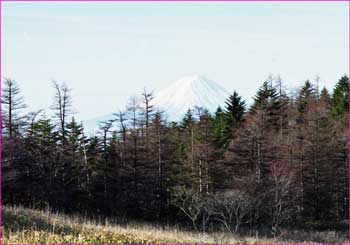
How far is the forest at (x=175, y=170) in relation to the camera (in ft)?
106

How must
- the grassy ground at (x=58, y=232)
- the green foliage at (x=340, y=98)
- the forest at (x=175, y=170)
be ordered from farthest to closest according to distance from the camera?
the green foliage at (x=340, y=98) < the forest at (x=175, y=170) < the grassy ground at (x=58, y=232)

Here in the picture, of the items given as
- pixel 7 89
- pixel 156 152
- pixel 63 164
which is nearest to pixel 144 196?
pixel 156 152

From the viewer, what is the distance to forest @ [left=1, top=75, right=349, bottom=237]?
32219mm

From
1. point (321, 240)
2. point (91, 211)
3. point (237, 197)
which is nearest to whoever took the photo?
point (321, 240)

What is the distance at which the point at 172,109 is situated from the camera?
73.9 m

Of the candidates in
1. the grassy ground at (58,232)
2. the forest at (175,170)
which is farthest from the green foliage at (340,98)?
the grassy ground at (58,232)

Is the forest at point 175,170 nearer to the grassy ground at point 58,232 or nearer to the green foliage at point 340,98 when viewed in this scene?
the green foliage at point 340,98

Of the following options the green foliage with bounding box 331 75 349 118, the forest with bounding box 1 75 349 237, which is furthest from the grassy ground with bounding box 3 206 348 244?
the green foliage with bounding box 331 75 349 118

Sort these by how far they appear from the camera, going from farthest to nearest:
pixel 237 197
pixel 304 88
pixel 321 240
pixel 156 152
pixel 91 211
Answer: pixel 304 88 → pixel 156 152 → pixel 91 211 → pixel 237 197 → pixel 321 240

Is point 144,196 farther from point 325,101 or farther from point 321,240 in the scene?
point 325,101

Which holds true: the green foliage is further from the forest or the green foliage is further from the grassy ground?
the grassy ground

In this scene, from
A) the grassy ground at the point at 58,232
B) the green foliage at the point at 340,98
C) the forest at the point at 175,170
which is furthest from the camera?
the green foliage at the point at 340,98

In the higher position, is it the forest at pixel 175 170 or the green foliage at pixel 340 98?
the green foliage at pixel 340 98

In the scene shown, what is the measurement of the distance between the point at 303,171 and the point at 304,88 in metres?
27.9
